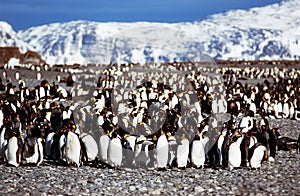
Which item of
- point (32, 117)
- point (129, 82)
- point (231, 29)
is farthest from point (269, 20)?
point (32, 117)

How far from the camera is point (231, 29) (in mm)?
169375

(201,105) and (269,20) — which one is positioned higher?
(269,20)

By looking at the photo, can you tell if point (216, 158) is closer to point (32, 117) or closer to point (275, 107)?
point (32, 117)

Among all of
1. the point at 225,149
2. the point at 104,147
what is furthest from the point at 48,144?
the point at 225,149

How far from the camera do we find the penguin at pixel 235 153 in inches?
305

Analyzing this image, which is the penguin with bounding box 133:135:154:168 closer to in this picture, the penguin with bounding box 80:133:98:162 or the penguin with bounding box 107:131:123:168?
the penguin with bounding box 107:131:123:168

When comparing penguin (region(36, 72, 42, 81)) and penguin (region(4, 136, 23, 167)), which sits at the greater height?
penguin (region(36, 72, 42, 81))

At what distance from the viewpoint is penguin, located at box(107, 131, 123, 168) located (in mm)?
7992

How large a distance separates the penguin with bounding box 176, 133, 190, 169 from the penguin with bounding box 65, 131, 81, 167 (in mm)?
1707

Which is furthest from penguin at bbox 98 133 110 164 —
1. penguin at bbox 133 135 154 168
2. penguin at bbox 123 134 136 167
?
penguin at bbox 133 135 154 168

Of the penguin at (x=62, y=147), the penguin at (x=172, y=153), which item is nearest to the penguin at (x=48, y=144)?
the penguin at (x=62, y=147)

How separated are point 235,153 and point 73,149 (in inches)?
108

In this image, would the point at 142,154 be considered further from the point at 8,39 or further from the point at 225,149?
the point at 8,39

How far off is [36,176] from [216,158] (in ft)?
9.98
